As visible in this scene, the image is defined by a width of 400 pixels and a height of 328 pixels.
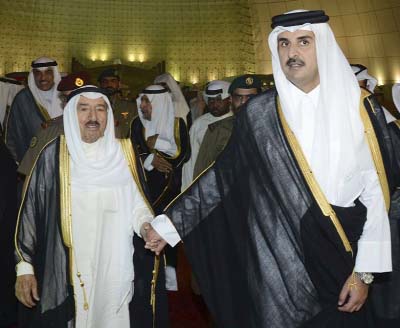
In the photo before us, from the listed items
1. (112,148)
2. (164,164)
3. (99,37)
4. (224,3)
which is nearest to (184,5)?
(224,3)

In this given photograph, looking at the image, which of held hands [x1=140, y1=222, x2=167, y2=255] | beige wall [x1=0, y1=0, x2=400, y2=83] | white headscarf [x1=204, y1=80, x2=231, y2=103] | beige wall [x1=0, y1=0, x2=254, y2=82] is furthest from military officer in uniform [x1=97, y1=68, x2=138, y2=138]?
beige wall [x1=0, y1=0, x2=254, y2=82]

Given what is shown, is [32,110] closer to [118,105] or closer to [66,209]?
[118,105]

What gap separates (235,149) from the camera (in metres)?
2.74

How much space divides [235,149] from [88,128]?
3.03 feet

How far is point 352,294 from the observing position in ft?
7.68

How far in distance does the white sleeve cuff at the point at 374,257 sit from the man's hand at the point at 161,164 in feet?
10.6

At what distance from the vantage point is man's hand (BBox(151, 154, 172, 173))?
211 inches

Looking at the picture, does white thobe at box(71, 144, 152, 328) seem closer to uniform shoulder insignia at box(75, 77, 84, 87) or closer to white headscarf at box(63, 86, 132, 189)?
white headscarf at box(63, 86, 132, 189)

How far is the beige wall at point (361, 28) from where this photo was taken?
17.9 meters

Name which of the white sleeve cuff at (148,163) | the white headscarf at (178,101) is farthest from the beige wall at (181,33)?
the white sleeve cuff at (148,163)

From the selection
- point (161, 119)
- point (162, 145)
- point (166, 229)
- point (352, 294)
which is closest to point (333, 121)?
point (352, 294)

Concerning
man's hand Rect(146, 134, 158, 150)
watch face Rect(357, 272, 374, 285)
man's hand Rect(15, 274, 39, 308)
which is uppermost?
man's hand Rect(146, 134, 158, 150)

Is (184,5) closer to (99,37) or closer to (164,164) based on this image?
(99,37)

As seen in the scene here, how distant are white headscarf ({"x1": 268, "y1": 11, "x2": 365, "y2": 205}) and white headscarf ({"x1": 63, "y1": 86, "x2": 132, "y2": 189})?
3.78 ft
